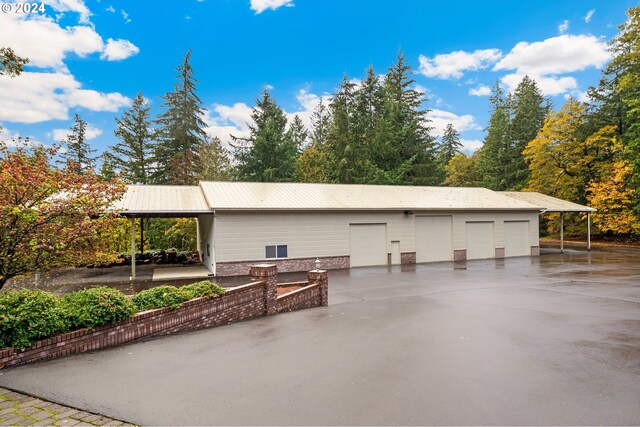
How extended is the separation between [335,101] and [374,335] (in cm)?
3260

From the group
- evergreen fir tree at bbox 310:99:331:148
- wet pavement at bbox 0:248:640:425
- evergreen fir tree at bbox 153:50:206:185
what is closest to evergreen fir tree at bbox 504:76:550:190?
evergreen fir tree at bbox 310:99:331:148

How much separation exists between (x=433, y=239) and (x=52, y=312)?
1724cm

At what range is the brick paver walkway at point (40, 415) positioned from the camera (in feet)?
12.1

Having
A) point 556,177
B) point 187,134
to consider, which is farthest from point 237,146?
point 556,177

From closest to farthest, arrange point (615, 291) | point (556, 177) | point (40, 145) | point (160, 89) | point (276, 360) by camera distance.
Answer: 1. point (276, 360)
2. point (40, 145)
3. point (615, 291)
4. point (556, 177)
5. point (160, 89)

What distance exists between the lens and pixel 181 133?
32688mm

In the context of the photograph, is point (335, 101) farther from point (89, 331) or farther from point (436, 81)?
point (89, 331)

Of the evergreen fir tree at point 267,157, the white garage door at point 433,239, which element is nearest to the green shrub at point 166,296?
the white garage door at point 433,239

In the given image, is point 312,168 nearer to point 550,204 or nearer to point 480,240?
point 480,240

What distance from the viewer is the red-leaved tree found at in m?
5.62

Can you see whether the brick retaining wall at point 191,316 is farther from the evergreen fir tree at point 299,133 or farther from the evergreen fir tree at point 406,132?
the evergreen fir tree at point 299,133

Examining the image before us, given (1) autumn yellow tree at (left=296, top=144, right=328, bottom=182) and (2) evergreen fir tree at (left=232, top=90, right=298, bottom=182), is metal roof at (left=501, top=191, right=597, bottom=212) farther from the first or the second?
(2) evergreen fir tree at (left=232, top=90, right=298, bottom=182)

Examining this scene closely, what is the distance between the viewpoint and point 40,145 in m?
6.54

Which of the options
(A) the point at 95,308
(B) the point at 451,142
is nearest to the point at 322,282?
(A) the point at 95,308
